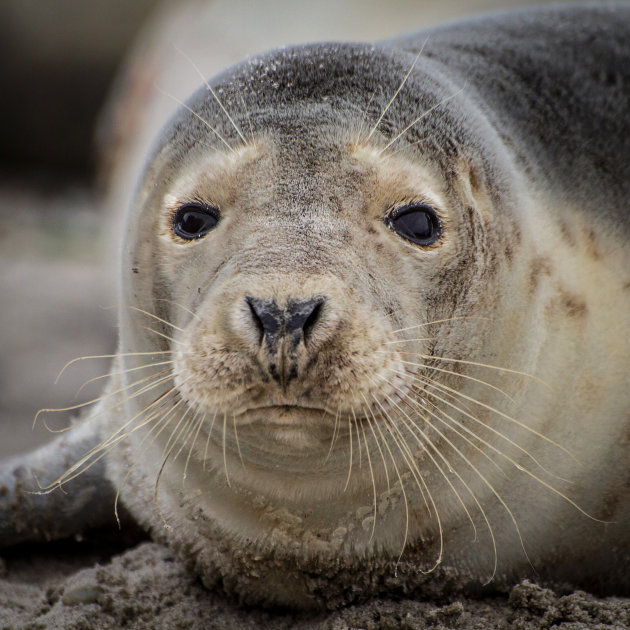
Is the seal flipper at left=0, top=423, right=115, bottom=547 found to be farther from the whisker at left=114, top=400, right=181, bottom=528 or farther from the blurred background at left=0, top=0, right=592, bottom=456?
the blurred background at left=0, top=0, right=592, bottom=456

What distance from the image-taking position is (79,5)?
1204 cm

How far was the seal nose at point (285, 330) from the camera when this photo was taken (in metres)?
2.10

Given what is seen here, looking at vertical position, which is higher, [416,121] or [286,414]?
[416,121]

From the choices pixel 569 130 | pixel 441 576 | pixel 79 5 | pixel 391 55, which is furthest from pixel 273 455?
pixel 79 5

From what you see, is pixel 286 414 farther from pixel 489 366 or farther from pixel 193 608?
pixel 193 608

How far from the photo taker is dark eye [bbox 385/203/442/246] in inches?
97.9

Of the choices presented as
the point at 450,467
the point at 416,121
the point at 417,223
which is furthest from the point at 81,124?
the point at 450,467

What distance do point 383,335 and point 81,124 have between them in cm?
1149

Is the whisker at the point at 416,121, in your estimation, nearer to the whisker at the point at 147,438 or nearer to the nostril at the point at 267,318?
the nostril at the point at 267,318

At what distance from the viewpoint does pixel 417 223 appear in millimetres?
2504

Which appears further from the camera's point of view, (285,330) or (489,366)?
(489,366)

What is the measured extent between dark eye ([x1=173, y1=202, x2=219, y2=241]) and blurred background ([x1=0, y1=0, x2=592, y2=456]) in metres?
1.62

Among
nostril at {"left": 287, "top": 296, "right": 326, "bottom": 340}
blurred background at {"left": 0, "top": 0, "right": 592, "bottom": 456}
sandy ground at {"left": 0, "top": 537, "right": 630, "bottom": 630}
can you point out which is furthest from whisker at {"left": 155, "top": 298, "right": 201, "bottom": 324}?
blurred background at {"left": 0, "top": 0, "right": 592, "bottom": 456}

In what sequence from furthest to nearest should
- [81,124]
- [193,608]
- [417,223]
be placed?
[81,124] < [193,608] < [417,223]
